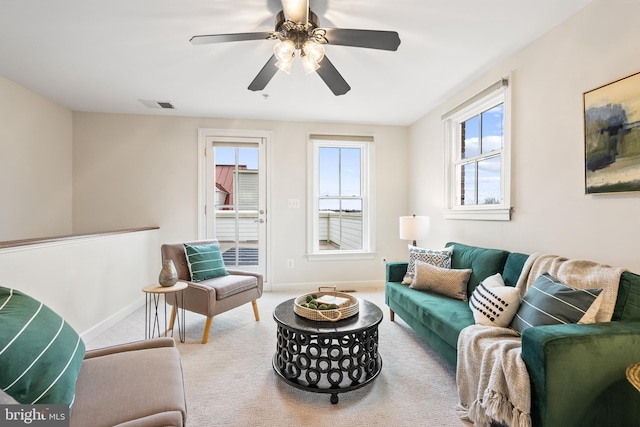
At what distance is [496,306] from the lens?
5.81ft

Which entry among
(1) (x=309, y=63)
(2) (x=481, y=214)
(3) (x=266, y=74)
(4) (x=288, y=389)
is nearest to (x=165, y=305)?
(4) (x=288, y=389)

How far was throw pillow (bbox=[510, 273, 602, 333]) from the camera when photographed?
1453 mm

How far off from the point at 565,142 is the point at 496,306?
1239 millimetres

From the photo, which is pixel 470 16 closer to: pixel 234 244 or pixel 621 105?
pixel 621 105

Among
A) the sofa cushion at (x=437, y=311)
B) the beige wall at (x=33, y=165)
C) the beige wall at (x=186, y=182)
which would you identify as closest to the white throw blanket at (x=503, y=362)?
the sofa cushion at (x=437, y=311)

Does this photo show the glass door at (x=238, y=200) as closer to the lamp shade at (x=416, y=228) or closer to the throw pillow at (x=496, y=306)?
the lamp shade at (x=416, y=228)

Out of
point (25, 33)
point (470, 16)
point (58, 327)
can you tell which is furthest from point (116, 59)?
point (470, 16)

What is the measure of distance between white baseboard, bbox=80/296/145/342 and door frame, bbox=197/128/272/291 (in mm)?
1062

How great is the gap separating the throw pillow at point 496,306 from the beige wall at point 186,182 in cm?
252

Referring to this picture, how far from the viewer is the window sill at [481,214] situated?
2.52m

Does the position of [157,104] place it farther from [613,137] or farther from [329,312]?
[613,137]

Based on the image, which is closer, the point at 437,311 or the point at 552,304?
the point at 552,304

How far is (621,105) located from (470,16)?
40.9 inches

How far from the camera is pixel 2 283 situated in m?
1.79
